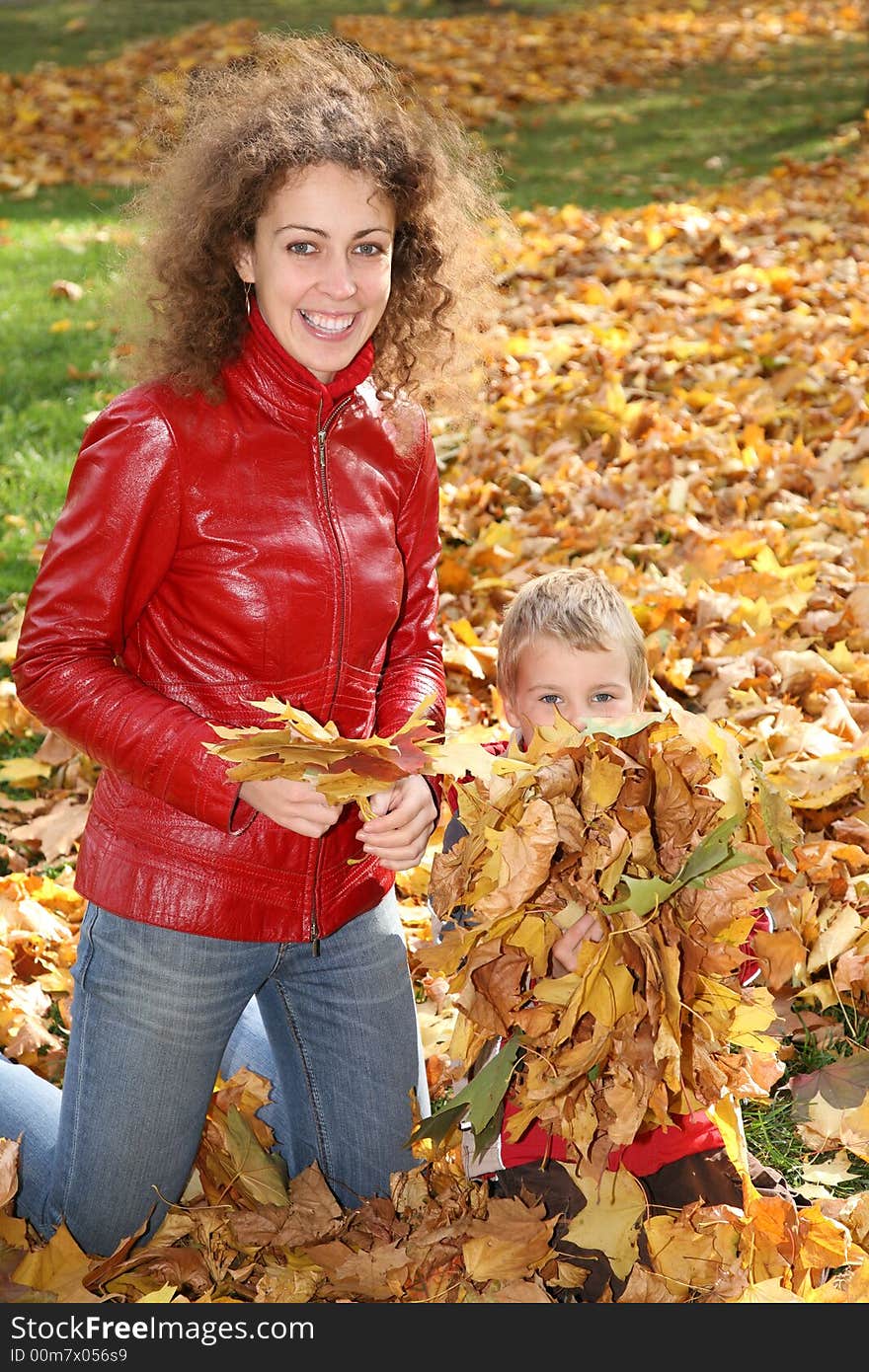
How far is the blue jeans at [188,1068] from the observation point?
2.25m

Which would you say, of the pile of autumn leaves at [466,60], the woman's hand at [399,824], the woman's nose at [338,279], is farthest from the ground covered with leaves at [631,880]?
the pile of autumn leaves at [466,60]

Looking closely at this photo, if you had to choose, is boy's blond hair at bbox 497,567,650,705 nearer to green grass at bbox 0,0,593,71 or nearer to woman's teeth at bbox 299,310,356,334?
woman's teeth at bbox 299,310,356,334

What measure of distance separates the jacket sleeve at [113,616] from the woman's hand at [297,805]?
6 cm

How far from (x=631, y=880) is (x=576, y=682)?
66 centimetres

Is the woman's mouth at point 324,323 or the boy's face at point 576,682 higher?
the woman's mouth at point 324,323

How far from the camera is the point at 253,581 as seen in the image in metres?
2.24

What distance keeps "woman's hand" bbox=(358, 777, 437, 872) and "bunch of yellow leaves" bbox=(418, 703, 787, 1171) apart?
14cm

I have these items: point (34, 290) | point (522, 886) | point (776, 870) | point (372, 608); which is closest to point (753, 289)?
point (34, 290)

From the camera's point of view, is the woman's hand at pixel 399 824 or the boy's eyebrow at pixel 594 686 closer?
the woman's hand at pixel 399 824

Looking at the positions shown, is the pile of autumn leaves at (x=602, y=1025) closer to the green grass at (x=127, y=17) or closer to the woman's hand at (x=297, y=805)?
the woman's hand at (x=297, y=805)

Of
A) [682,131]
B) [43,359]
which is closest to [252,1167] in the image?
[43,359]

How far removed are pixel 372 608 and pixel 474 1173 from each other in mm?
903

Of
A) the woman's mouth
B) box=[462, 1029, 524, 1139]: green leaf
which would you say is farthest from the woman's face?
box=[462, 1029, 524, 1139]: green leaf
